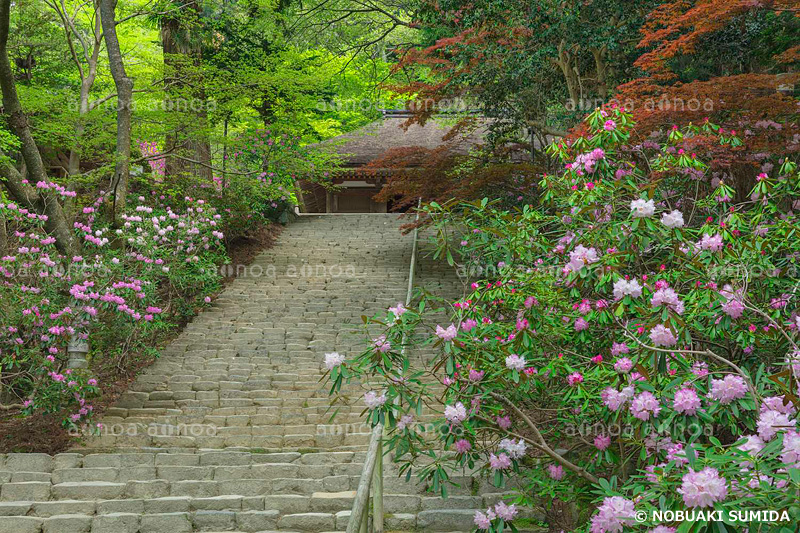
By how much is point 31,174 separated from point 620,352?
7942mm

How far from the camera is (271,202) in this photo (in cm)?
1903

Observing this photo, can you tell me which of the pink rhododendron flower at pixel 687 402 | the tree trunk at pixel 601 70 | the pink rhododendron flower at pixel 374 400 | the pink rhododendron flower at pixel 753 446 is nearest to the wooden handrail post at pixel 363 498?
the pink rhododendron flower at pixel 374 400

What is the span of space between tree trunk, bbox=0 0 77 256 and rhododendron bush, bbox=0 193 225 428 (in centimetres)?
17

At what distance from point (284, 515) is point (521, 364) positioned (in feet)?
9.03

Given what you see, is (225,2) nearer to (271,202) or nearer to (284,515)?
(271,202)

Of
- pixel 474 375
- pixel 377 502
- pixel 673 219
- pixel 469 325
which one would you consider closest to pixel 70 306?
pixel 377 502

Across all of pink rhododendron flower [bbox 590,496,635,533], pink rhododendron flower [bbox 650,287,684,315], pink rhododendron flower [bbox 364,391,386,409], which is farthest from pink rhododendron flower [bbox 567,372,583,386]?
pink rhododendron flower [bbox 590,496,635,533]

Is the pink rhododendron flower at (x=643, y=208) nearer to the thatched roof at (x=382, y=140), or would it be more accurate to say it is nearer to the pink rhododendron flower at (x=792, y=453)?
the pink rhododendron flower at (x=792, y=453)

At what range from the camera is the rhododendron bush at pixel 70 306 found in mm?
7707

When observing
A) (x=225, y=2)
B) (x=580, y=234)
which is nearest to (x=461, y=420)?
(x=580, y=234)

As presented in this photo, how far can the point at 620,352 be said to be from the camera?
14.1ft

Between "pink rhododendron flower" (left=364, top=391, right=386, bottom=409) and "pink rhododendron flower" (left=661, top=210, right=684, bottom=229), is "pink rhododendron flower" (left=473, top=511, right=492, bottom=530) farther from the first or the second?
"pink rhododendron flower" (left=661, top=210, right=684, bottom=229)

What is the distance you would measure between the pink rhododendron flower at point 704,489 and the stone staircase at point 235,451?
357 cm

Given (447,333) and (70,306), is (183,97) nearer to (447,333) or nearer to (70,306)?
(70,306)
